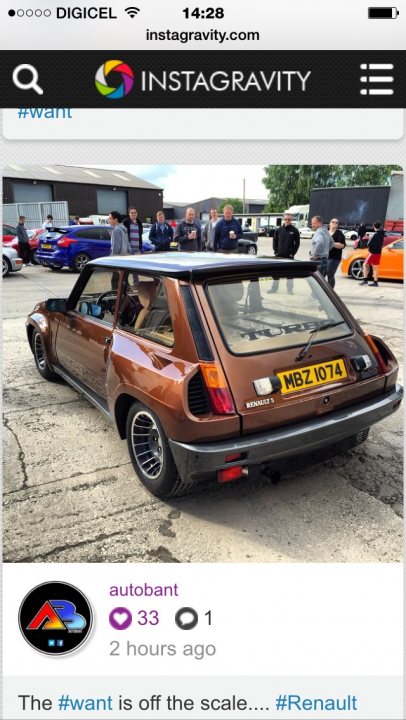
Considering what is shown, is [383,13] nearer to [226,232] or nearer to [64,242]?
[226,232]

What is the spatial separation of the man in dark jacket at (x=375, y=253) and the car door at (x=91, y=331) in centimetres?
861

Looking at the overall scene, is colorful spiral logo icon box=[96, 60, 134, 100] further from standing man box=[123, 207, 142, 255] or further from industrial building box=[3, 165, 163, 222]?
industrial building box=[3, 165, 163, 222]

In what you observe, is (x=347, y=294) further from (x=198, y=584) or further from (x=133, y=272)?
(x=198, y=584)

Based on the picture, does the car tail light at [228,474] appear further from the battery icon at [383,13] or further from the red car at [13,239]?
the red car at [13,239]

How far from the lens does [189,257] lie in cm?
295

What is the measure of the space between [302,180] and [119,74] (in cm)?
4800

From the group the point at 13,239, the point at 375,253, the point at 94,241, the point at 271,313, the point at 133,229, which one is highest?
the point at 13,239

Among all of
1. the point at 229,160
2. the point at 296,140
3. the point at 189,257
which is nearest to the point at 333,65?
the point at 296,140

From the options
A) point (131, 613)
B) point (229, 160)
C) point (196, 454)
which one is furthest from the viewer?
point (229, 160)

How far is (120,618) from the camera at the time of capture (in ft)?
5.80

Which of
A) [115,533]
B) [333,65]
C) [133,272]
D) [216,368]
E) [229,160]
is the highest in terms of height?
[333,65]

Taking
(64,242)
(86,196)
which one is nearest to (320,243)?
(64,242)

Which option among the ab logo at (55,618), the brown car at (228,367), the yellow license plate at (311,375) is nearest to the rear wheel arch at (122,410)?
the brown car at (228,367)

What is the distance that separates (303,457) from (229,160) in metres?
1.69
